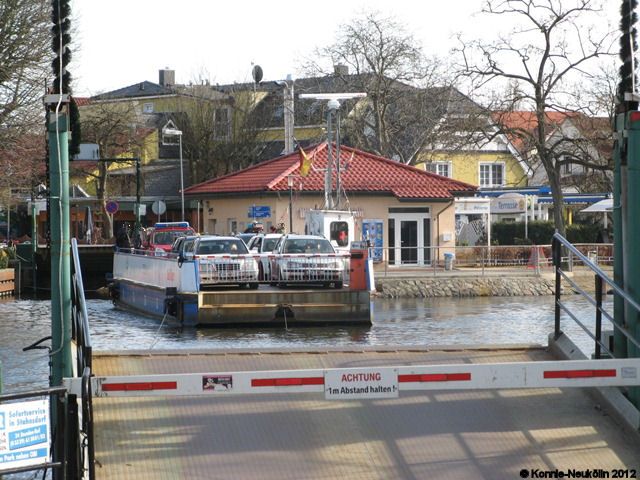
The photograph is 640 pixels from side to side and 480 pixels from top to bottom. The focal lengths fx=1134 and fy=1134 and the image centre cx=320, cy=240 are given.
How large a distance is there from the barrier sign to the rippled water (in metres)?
10.1

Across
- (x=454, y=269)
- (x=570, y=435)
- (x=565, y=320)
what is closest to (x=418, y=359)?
(x=570, y=435)

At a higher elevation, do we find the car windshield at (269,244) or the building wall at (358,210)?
the building wall at (358,210)

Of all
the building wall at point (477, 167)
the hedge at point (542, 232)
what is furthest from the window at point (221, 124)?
the hedge at point (542, 232)

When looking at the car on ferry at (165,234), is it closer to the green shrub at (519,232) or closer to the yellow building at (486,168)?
the green shrub at (519,232)

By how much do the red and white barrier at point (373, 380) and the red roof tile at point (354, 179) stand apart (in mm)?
38590

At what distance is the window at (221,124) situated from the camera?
3014 inches

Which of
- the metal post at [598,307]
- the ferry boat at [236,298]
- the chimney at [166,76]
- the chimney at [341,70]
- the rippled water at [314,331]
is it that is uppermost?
the chimney at [166,76]

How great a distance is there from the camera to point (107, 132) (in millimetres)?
66000

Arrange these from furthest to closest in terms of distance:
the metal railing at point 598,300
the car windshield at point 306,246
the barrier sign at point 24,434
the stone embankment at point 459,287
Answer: the stone embankment at point 459,287 < the car windshield at point 306,246 < the metal railing at point 598,300 < the barrier sign at point 24,434

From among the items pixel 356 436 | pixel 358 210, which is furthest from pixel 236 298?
pixel 358 210

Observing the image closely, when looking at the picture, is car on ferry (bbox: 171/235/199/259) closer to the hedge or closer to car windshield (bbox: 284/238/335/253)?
car windshield (bbox: 284/238/335/253)

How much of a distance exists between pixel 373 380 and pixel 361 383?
0.10 m

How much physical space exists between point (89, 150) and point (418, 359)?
396 cm

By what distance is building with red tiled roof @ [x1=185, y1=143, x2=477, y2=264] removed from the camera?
160 ft
